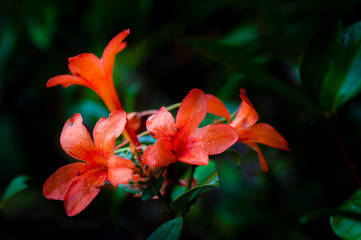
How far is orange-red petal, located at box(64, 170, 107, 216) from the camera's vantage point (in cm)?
50

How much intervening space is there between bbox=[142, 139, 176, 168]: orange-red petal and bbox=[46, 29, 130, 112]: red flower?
0.20 m

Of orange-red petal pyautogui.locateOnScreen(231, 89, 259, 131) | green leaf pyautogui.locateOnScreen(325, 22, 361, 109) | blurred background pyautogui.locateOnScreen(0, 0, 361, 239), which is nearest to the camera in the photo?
orange-red petal pyautogui.locateOnScreen(231, 89, 259, 131)

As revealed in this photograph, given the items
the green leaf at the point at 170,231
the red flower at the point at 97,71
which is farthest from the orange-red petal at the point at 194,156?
the red flower at the point at 97,71

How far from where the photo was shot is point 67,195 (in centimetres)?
51

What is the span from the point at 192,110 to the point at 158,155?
100 millimetres

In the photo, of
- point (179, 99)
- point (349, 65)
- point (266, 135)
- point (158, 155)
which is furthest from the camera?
point (179, 99)

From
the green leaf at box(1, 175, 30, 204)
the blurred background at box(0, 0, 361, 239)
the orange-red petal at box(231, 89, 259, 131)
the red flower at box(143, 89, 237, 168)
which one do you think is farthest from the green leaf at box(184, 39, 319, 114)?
the green leaf at box(1, 175, 30, 204)

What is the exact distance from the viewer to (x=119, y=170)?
0.49 metres

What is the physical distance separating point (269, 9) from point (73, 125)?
100 cm

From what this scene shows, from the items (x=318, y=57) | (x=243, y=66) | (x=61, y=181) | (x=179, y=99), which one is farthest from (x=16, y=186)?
(x=179, y=99)

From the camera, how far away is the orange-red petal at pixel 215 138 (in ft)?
1.63

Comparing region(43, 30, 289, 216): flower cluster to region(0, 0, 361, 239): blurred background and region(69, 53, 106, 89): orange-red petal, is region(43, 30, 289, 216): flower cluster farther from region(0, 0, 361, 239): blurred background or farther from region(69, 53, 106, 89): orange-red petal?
region(0, 0, 361, 239): blurred background

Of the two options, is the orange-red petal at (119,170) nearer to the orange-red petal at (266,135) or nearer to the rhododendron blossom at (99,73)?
the rhododendron blossom at (99,73)

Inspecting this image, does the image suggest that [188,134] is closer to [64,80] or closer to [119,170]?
[119,170]
